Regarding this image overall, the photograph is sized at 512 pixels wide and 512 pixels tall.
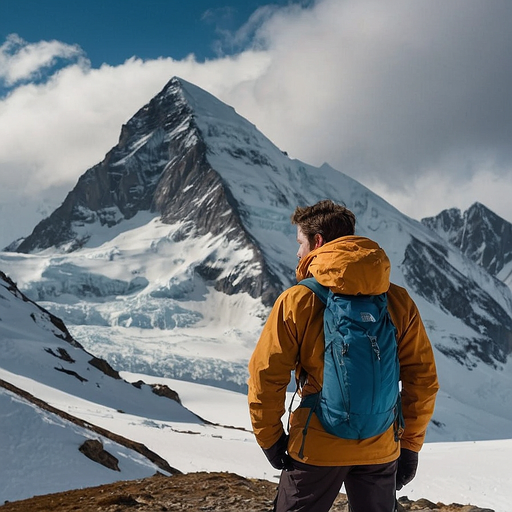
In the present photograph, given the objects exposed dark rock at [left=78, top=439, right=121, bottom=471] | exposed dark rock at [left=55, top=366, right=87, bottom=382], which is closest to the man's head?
exposed dark rock at [left=78, top=439, right=121, bottom=471]

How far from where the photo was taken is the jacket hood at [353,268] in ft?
11.6

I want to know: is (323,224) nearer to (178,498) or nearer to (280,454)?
(280,454)

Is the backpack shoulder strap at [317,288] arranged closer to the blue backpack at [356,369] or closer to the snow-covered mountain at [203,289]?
the blue backpack at [356,369]

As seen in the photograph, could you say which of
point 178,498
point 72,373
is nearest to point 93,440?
point 178,498

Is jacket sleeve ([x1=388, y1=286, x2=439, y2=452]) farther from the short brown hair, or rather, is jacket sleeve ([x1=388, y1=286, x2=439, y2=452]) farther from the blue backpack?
the short brown hair

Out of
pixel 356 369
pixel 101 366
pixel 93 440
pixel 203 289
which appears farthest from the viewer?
pixel 203 289

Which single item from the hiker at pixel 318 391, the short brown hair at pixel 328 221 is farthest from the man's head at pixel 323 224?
the hiker at pixel 318 391

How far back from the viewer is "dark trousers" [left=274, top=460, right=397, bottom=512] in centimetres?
360

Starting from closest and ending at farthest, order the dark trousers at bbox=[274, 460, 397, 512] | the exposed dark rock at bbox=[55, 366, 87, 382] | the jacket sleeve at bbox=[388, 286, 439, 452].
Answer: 1. the dark trousers at bbox=[274, 460, 397, 512]
2. the jacket sleeve at bbox=[388, 286, 439, 452]
3. the exposed dark rock at bbox=[55, 366, 87, 382]

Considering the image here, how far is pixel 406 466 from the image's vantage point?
4.03 metres

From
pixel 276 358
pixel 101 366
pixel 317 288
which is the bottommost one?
pixel 276 358

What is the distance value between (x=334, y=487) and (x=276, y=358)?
33.1 inches

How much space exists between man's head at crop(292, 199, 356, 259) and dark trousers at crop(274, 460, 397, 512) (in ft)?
4.61

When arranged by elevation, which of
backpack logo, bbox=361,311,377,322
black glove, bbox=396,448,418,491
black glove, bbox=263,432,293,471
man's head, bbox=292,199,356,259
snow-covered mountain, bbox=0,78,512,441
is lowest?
black glove, bbox=263,432,293,471
